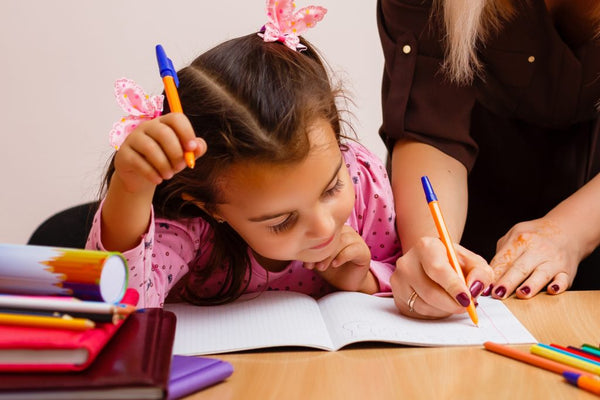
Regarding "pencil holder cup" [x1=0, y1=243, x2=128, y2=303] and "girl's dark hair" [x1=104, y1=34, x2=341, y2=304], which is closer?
"pencil holder cup" [x1=0, y1=243, x2=128, y2=303]

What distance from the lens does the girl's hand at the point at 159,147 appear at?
0.67 m

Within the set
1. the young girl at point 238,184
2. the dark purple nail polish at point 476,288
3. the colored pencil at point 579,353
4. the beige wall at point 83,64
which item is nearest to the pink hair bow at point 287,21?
the young girl at point 238,184

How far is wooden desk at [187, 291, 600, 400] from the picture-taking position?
61 centimetres

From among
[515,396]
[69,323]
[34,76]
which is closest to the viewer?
[69,323]

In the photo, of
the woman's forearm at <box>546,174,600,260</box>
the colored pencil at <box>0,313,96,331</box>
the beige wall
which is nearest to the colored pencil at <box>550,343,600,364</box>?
the woman's forearm at <box>546,174,600,260</box>

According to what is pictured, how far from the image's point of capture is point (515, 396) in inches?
23.7

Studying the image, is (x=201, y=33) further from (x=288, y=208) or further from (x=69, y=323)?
(x=69, y=323)

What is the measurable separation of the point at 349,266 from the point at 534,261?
234 mm

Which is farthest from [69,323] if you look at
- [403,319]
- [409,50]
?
[409,50]

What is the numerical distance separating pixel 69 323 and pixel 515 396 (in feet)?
1.17

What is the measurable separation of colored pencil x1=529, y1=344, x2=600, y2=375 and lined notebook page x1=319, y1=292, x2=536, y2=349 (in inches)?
1.6

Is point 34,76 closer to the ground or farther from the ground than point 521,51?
closer to the ground

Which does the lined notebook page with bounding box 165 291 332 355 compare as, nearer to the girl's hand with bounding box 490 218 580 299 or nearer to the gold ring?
the gold ring

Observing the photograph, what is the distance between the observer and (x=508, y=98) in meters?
1.16
